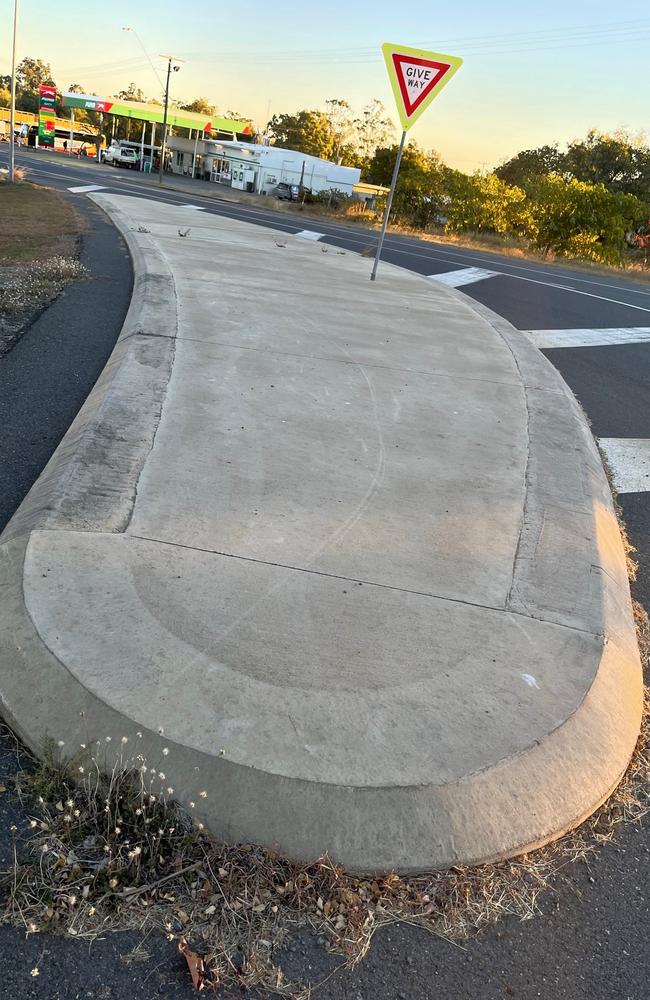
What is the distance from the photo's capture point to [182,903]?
6.19ft

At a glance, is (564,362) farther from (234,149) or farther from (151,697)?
(234,149)

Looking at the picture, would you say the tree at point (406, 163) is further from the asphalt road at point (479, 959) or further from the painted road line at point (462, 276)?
the asphalt road at point (479, 959)

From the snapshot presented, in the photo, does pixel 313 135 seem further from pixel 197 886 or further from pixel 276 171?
pixel 197 886

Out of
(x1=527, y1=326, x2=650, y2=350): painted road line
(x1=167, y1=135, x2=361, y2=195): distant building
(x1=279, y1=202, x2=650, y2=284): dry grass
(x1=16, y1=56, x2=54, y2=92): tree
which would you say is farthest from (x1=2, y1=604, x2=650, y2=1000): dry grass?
(x1=16, y1=56, x2=54, y2=92): tree

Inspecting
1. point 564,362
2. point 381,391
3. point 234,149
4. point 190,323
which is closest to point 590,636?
point 381,391

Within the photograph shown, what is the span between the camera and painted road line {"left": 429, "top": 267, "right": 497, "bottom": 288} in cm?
1452

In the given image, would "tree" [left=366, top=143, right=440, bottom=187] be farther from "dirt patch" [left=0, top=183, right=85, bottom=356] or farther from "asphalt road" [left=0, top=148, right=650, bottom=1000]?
"asphalt road" [left=0, top=148, right=650, bottom=1000]

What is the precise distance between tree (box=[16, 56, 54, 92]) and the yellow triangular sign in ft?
529

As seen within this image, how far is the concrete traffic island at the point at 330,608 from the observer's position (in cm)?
224

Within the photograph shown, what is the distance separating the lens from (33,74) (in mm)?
145750

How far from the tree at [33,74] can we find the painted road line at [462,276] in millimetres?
155982

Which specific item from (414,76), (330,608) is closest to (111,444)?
(330,608)

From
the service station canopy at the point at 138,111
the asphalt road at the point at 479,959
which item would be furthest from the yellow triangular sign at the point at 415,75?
the service station canopy at the point at 138,111

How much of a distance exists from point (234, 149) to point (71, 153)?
16834 millimetres
